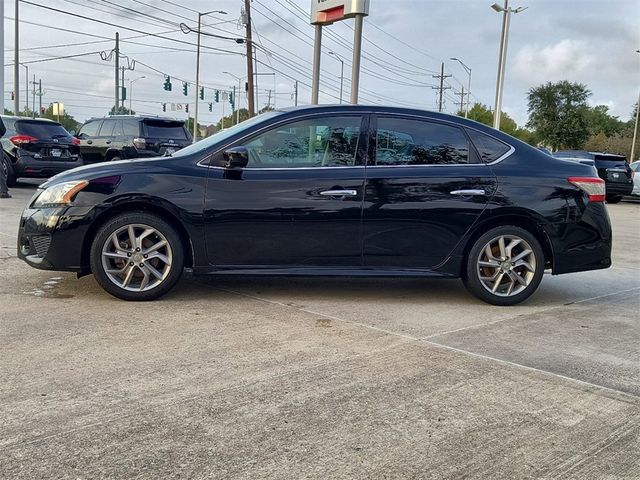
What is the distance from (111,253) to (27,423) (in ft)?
7.43

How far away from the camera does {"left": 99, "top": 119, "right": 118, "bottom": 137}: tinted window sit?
16031 millimetres

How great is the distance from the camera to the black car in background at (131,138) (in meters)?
15.5

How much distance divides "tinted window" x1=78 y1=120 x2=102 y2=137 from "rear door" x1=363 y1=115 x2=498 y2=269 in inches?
507

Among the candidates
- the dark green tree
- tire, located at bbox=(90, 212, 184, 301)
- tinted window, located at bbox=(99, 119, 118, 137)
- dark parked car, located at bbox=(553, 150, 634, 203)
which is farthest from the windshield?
the dark green tree

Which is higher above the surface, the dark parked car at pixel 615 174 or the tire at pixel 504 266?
the dark parked car at pixel 615 174

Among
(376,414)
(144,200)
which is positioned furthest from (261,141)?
(376,414)

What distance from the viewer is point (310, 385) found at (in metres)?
3.52

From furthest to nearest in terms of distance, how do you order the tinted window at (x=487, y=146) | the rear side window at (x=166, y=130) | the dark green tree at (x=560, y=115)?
the dark green tree at (x=560, y=115) < the rear side window at (x=166, y=130) < the tinted window at (x=487, y=146)

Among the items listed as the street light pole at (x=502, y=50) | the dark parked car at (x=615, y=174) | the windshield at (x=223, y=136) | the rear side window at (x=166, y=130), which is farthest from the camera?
the street light pole at (x=502, y=50)

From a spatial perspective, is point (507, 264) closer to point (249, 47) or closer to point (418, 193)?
point (418, 193)

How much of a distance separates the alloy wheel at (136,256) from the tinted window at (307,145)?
985 millimetres

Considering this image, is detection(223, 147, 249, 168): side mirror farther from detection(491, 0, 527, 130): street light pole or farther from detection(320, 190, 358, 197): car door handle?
detection(491, 0, 527, 130): street light pole

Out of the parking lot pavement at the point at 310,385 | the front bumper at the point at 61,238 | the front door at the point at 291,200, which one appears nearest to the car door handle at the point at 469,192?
the front door at the point at 291,200

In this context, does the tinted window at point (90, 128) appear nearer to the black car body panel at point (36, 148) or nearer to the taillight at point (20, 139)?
the black car body panel at point (36, 148)
